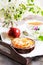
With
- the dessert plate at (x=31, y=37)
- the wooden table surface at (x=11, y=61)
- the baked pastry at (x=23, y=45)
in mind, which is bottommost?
the wooden table surface at (x=11, y=61)

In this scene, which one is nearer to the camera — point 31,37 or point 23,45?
point 23,45

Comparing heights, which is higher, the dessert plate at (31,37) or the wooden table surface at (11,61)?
the dessert plate at (31,37)

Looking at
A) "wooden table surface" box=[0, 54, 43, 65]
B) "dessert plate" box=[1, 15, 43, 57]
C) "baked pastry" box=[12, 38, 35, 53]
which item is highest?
"baked pastry" box=[12, 38, 35, 53]

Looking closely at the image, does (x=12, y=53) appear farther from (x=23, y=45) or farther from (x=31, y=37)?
(x=31, y=37)

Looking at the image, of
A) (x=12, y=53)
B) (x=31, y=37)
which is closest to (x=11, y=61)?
(x=12, y=53)

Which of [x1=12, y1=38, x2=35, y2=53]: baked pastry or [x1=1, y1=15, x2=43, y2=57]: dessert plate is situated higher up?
[x1=12, y1=38, x2=35, y2=53]: baked pastry

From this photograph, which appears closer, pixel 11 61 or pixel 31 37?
pixel 11 61

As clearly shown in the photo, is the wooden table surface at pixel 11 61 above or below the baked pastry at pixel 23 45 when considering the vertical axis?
below

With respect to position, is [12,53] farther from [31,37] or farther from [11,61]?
[31,37]

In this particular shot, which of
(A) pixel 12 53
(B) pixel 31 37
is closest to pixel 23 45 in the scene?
(A) pixel 12 53
